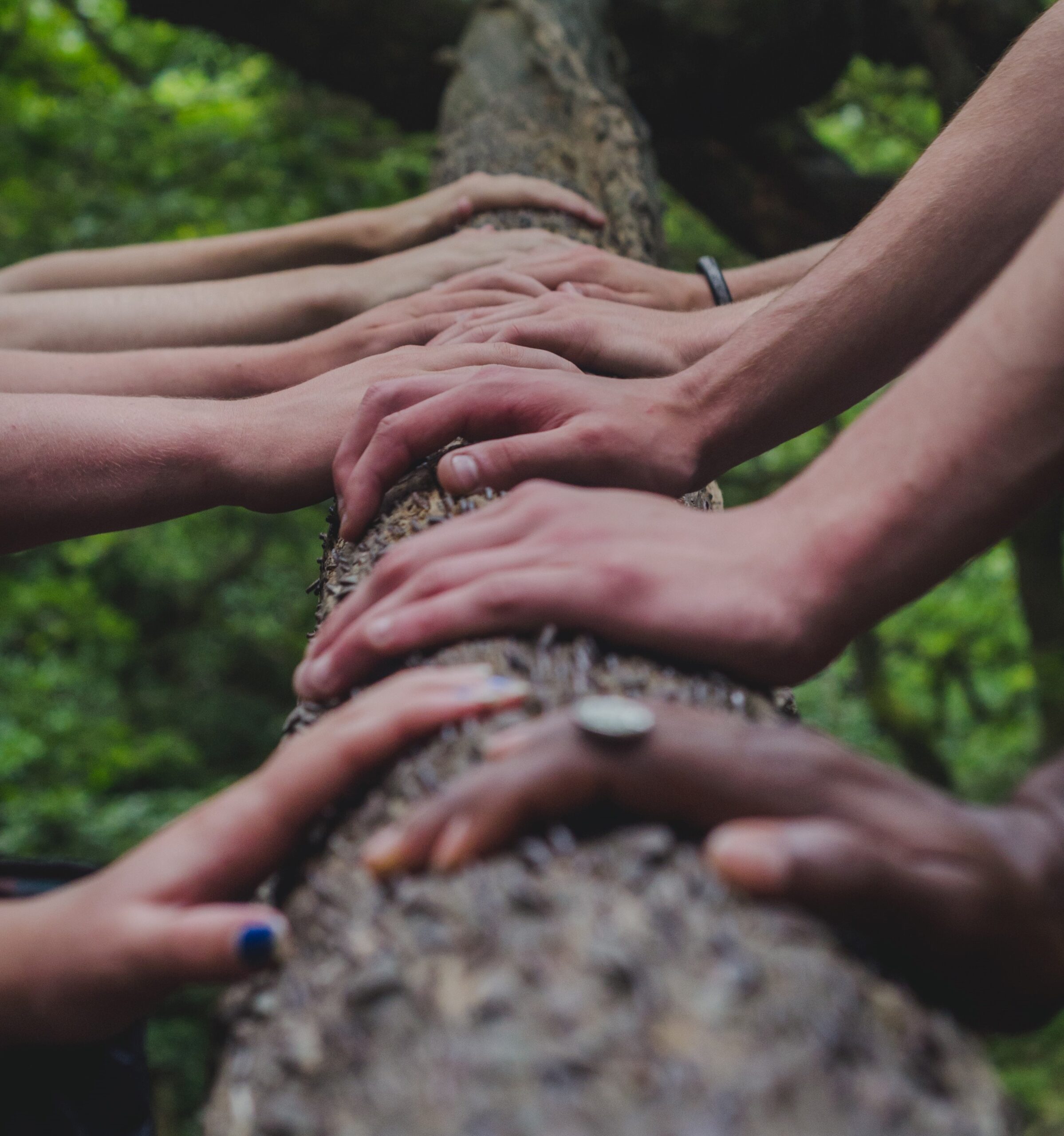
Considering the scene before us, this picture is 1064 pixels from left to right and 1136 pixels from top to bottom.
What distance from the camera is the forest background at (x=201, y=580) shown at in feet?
16.3

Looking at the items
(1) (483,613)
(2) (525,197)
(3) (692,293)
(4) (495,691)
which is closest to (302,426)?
(1) (483,613)

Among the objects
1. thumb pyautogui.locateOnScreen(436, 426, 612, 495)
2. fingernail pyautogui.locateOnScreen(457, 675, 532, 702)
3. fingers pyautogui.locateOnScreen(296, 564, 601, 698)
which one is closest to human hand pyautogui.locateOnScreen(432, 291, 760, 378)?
thumb pyautogui.locateOnScreen(436, 426, 612, 495)

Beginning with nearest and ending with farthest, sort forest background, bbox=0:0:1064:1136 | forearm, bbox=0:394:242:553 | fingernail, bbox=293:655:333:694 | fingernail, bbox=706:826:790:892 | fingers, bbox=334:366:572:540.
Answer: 1. fingernail, bbox=706:826:790:892
2. fingernail, bbox=293:655:333:694
3. fingers, bbox=334:366:572:540
4. forearm, bbox=0:394:242:553
5. forest background, bbox=0:0:1064:1136

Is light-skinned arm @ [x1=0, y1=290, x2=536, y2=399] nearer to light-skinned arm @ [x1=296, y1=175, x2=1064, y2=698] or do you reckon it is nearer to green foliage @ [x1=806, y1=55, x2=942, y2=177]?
light-skinned arm @ [x1=296, y1=175, x2=1064, y2=698]

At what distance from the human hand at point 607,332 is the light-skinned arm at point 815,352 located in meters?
0.30

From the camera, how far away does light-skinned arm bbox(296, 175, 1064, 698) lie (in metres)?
0.94

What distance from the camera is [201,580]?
8.16m

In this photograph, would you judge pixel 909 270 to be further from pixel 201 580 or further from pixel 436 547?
pixel 201 580

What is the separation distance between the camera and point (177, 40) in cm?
589

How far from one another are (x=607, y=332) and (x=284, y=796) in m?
1.26

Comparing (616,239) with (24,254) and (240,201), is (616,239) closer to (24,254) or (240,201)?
(240,201)

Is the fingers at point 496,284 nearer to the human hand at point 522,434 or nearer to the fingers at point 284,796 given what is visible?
the human hand at point 522,434

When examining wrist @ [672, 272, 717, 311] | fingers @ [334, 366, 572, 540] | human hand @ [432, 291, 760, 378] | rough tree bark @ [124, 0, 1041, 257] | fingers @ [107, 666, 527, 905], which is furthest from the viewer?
rough tree bark @ [124, 0, 1041, 257]

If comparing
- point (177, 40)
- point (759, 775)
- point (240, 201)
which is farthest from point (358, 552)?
point (177, 40)
